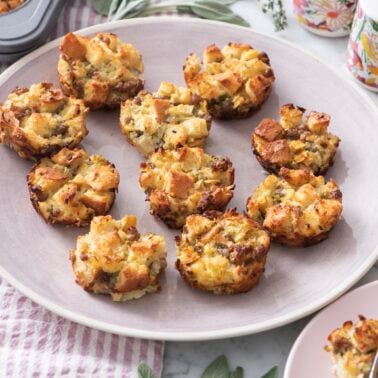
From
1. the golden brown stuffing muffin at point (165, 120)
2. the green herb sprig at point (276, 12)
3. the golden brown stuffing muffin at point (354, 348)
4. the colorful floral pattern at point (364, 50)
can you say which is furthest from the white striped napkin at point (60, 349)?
the green herb sprig at point (276, 12)

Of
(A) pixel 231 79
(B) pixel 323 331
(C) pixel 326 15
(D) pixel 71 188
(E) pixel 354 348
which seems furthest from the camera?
(C) pixel 326 15

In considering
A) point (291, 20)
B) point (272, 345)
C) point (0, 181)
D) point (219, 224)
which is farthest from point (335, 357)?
point (291, 20)

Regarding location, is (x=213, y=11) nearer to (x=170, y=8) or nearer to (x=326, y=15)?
(x=170, y=8)

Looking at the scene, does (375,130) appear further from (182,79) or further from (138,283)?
(138,283)

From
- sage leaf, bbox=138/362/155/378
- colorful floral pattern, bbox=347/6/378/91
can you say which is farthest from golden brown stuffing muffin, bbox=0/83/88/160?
colorful floral pattern, bbox=347/6/378/91

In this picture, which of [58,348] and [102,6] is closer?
[58,348]

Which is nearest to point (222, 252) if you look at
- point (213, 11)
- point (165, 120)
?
point (165, 120)

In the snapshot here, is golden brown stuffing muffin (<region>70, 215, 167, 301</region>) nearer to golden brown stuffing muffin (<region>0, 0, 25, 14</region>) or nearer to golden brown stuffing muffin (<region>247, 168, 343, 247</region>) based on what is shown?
golden brown stuffing muffin (<region>247, 168, 343, 247</region>)
